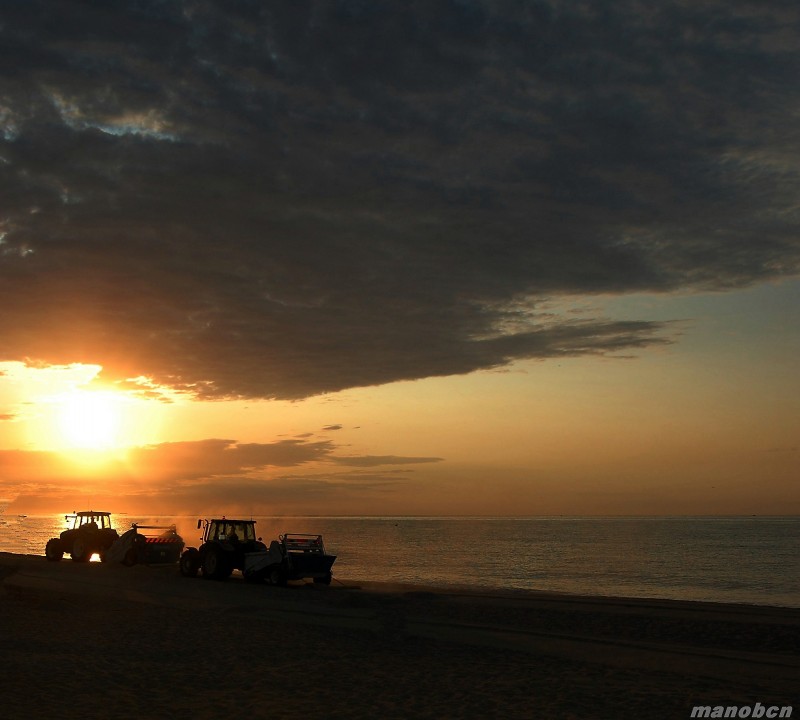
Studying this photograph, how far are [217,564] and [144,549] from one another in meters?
7.18

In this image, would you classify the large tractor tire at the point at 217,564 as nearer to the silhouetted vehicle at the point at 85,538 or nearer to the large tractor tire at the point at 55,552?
the silhouetted vehicle at the point at 85,538

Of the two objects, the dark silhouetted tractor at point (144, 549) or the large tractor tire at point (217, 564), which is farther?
the dark silhouetted tractor at point (144, 549)

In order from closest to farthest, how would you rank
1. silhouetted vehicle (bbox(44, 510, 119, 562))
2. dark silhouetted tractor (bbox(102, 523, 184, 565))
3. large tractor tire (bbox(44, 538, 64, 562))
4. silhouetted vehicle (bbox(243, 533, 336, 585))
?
1. silhouetted vehicle (bbox(243, 533, 336, 585))
2. dark silhouetted tractor (bbox(102, 523, 184, 565))
3. silhouetted vehicle (bbox(44, 510, 119, 562))
4. large tractor tire (bbox(44, 538, 64, 562))

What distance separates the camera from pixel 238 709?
1121 cm

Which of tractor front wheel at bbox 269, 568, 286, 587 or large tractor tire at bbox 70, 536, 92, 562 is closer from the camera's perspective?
tractor front wheel at bbox 269, 568, 286, 587

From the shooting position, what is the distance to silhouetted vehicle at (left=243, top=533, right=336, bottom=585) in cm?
3081

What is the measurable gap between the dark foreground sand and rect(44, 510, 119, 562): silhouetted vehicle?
13.4 metres

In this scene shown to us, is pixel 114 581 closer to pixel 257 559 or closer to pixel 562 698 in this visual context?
pixel 257 559

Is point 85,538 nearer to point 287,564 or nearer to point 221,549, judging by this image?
point 221,549

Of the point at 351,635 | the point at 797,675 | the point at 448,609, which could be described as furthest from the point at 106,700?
the point at 448,609

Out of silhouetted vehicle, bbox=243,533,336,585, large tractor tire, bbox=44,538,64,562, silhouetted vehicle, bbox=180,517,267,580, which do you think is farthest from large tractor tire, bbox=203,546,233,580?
large tractor tire, bbox=44,538,64,562

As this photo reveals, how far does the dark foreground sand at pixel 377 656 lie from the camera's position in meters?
11.6

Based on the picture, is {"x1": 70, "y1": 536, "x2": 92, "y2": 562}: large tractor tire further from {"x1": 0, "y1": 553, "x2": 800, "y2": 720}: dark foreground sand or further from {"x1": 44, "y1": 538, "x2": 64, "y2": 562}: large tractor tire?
{"x1": 0, "y1": 553, "x2": 800, "y2": 720}: dark foreground sand

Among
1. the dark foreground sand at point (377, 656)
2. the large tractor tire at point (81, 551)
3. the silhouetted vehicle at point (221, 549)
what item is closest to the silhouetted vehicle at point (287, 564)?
the silhouetted vehicle at point (221, 549)
